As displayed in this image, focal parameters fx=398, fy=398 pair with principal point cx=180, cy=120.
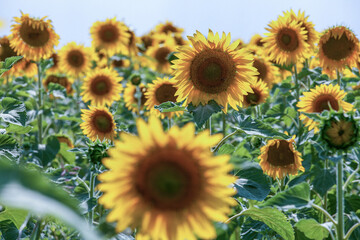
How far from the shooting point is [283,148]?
235cm

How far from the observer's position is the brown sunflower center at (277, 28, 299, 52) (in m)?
3.28

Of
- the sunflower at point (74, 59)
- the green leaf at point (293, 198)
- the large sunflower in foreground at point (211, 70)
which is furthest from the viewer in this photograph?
the sunflower at point (74, 59)

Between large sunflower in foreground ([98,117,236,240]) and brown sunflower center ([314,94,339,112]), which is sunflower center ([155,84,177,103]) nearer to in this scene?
brown sunflower center ([314,94,339,112])

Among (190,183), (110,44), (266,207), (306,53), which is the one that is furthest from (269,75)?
(190,183)

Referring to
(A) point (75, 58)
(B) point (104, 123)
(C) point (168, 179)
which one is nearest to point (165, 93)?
(B) point (104, 123)

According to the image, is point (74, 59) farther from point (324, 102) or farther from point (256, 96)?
point (324, 102)

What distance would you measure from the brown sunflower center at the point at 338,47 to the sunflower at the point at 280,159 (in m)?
1.22

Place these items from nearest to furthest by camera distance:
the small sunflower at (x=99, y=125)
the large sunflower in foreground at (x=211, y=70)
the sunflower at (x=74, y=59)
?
the large sunflower in foreground at (x=211, y=70), the small sunflower at (x=99, y=125), the sunflower at (x=74, y=59)

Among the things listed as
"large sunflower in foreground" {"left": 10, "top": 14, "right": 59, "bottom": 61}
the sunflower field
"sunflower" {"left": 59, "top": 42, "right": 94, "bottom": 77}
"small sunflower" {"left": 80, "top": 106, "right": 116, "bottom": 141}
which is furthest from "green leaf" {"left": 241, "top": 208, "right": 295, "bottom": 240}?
"sunflower" {"left": 59, "top": 42, "right": 94, "bottom": 77}

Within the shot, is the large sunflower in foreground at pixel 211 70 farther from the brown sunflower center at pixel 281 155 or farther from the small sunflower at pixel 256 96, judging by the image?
the small sunflower at pixel 256 96

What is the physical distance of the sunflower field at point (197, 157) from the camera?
900 millimetres

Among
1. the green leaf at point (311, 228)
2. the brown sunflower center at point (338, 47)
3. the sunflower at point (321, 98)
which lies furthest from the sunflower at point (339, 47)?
the green leaf at point (311, 228)

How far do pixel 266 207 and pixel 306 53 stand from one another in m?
2.24

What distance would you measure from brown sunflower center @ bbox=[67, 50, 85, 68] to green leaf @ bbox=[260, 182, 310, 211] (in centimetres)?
413
